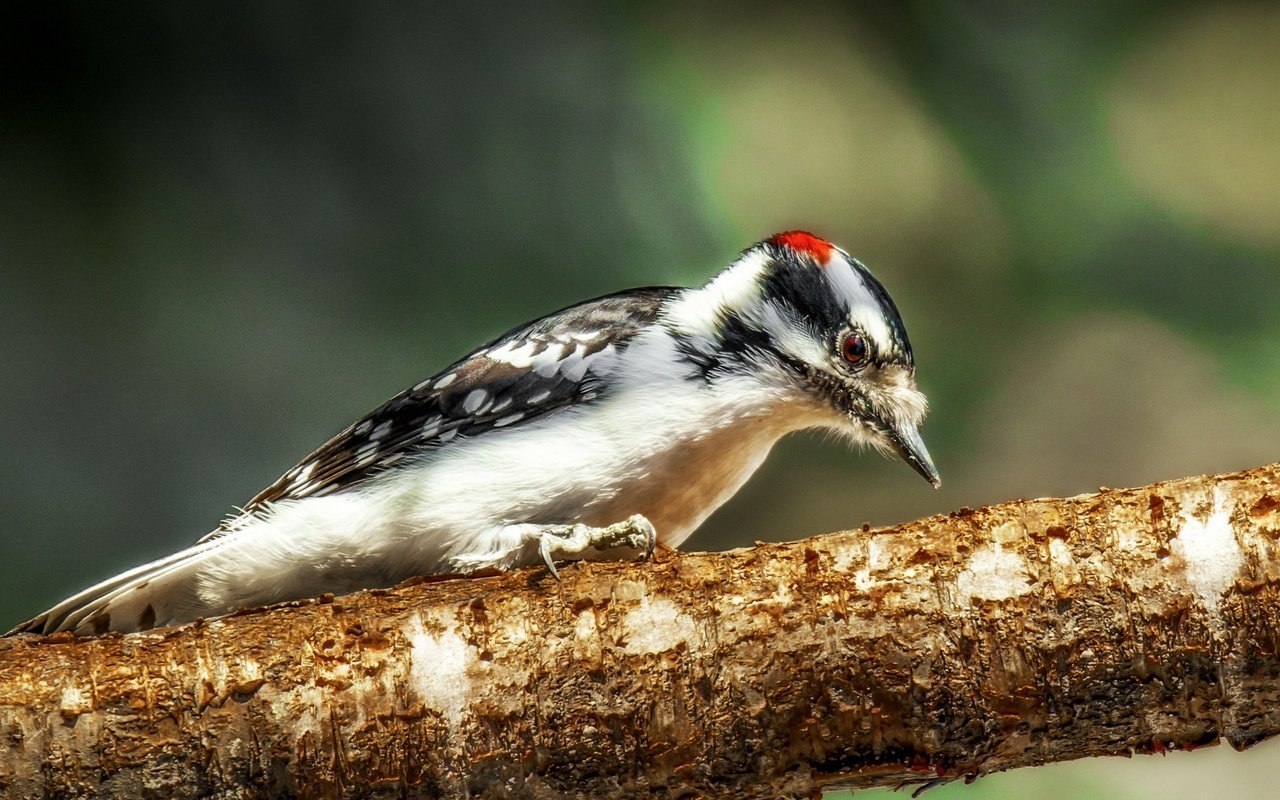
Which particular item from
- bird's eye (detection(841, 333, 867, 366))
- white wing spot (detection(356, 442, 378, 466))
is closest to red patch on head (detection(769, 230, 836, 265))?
bird's eye (detection(841, 333, 867, 366))

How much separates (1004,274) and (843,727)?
220 cm

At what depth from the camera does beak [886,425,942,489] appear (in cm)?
205

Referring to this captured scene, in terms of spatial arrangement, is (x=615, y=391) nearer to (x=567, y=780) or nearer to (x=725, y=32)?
(x=567, y=780)

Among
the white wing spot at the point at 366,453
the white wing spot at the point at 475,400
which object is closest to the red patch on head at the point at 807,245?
the white wing spot at the point at 475,400

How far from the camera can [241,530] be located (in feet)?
6.69

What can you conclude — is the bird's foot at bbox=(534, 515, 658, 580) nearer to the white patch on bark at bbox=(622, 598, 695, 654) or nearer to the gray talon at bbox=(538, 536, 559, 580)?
the gray talon at bbox=(538, 536, 559, 580)

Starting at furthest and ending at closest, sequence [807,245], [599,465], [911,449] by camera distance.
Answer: [807,245] → [911,449] → [599,465]

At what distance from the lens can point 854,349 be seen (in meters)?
2.07

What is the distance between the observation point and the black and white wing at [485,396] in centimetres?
209

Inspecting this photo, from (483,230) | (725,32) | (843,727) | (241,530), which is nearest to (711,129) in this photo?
(725,32)

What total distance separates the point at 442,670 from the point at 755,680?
0.44m

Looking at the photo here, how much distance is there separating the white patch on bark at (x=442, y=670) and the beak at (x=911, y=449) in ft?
2.87

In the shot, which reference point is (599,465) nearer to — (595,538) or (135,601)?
(595,538)

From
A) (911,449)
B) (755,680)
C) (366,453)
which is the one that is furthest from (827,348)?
(366,453)
